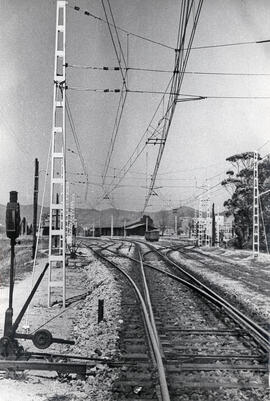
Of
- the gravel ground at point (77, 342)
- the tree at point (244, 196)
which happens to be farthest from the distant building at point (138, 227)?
the gravel ground at point (77, 342)

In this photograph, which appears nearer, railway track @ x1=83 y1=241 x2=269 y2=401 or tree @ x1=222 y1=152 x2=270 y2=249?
railway track @ x1=83 y1=241 x2=269 y2=401

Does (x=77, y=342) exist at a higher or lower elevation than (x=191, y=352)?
lower

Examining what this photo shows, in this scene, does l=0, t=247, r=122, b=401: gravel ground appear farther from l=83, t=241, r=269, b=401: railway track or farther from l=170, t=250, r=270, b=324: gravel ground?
l=170, t=250, r=270, b=324: gravel ground

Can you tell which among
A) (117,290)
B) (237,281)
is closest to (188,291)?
(117,290)

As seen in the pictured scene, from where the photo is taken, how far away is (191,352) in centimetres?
670

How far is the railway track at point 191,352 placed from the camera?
517 centimetres

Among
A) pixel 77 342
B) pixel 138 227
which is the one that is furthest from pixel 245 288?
pixel 138 227

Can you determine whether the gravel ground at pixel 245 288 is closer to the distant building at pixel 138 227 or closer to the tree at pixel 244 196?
the tree at pixel 244 196

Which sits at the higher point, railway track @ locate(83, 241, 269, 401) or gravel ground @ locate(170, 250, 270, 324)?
gravel ground @ locate(170, 250, 270, 324)

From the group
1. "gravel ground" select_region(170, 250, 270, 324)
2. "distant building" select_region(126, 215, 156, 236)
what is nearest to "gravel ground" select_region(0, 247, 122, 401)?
"gravel ground" select_region(170, 250, 270, 324)

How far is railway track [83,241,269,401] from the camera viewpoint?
17.0ft

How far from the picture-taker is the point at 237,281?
52.0ft

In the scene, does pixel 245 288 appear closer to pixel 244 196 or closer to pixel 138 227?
pixel 244 196

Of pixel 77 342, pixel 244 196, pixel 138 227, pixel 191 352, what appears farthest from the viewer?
pixel 138 227
